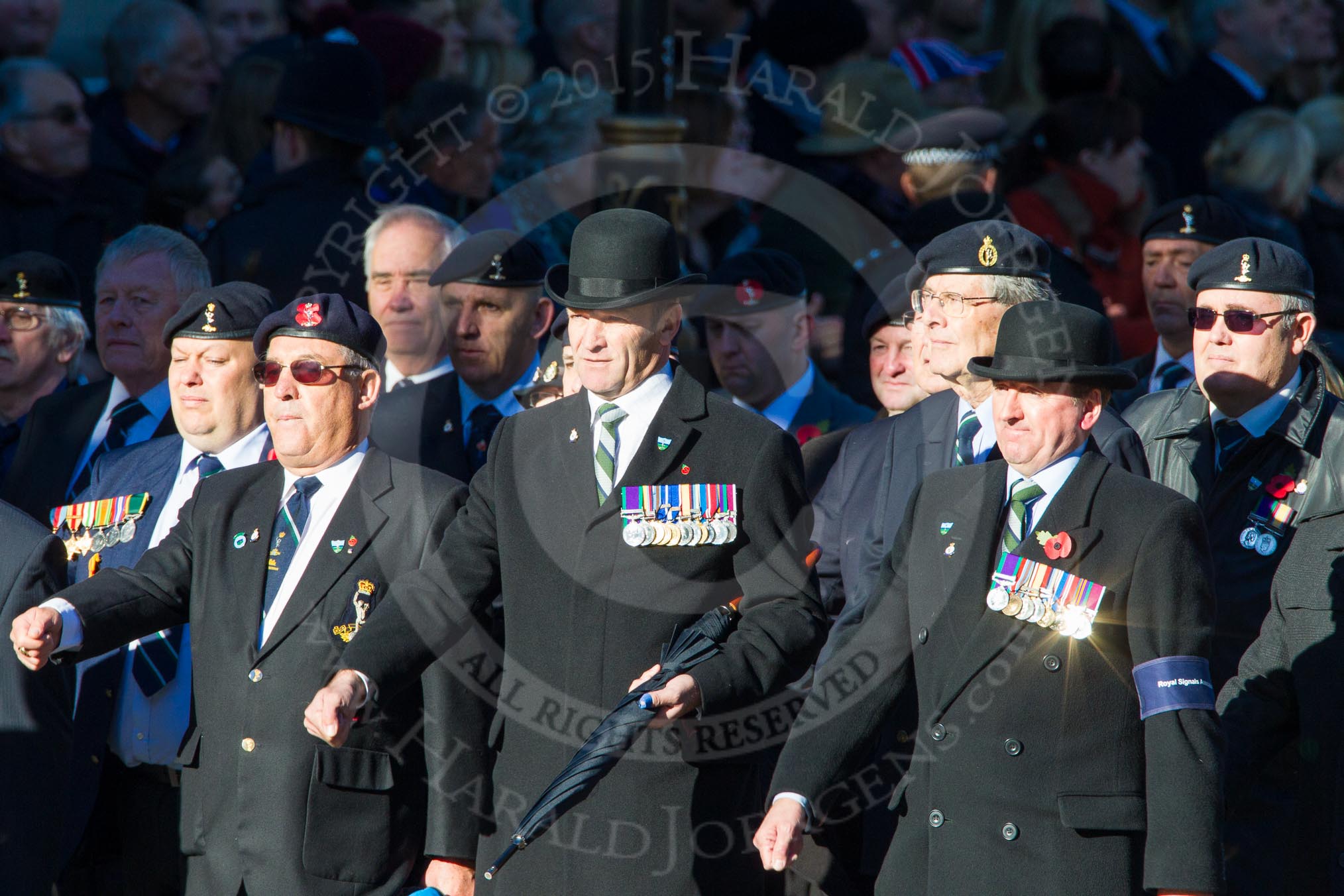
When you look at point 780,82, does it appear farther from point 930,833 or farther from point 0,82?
point 930,833

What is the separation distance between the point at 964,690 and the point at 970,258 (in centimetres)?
167

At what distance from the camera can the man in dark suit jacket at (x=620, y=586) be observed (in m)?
4.49

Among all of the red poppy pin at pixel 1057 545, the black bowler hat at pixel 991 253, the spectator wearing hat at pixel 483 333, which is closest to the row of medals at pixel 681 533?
the red poppy pin at pixel 1057 545

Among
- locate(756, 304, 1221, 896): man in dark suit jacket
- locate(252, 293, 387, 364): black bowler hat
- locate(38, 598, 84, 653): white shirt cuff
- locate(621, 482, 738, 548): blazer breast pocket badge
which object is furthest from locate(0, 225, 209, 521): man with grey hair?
locate(756, 304, 1221, 896): man in dark suit jacket

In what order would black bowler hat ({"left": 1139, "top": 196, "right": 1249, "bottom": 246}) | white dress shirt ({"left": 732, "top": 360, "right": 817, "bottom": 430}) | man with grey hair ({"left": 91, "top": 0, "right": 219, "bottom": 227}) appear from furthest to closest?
man with grey hair ({"left": 91, "top": 0, "right": 219, "bottom": 227}), black bowler hat ({"left": 1139, "top": 196, "right": 1249, "bottom": 246}), white dress shirt ({"left": 732, "top": 360, "right": 817, "bottom": 430})

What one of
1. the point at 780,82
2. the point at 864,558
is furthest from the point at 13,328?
the point at 780,82

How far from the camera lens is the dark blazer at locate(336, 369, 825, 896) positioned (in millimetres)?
4484

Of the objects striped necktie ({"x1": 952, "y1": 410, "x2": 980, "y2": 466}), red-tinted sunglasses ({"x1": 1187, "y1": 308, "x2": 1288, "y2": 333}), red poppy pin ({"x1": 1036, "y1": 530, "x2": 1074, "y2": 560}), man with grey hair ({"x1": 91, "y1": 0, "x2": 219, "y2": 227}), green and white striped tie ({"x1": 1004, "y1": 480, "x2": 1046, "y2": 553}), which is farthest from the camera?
man with grey hair ({"x1": 91, "y1": 0, "x2": 219, "y2": 227})

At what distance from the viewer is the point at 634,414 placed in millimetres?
4695

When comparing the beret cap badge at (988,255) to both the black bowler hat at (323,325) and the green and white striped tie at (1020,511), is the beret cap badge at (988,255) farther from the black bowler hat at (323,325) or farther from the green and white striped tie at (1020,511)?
the black bowler hat at (323,325)

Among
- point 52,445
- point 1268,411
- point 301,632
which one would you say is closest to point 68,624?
point 301,632

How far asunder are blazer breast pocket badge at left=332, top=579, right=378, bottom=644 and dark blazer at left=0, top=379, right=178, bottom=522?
186 cm

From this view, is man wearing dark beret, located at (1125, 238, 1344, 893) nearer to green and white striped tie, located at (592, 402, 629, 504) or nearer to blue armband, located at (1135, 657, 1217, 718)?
blue armband, located at (1135, 657, 1217, 718)

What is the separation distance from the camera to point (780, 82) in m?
9.40
